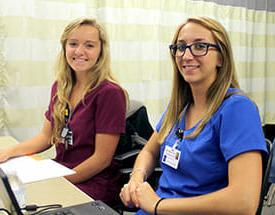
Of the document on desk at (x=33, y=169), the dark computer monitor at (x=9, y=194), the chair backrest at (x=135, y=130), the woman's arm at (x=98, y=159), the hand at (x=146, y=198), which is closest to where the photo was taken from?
the dark computer monitor at (x=9, y=194)

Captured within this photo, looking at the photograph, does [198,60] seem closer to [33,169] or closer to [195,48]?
[195,48]

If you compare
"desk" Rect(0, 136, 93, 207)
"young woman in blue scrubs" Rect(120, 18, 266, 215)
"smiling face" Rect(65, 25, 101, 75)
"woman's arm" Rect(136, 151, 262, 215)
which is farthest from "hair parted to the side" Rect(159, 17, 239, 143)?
"smiling face" Rect(65, 25, 101, 75)

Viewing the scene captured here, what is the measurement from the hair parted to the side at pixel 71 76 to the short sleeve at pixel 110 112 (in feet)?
0.26

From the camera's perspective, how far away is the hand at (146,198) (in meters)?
1.29

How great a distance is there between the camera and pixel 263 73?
3793 mm

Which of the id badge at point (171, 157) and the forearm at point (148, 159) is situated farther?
the forearm at point (148, 159)

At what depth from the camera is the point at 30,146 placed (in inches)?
77.4

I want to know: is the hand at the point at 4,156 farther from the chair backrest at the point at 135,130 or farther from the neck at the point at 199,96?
the neck at the point at 199,96

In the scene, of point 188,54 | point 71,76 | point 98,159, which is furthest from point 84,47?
point 188,54

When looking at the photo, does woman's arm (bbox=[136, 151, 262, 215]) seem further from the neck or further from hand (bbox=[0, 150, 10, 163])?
hand (bbox=[0, 150, 10, 163])

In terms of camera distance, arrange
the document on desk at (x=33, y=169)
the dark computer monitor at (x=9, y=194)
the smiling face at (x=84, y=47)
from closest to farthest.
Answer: the dark computer monitor at (x=9, y=194)
the document on desk at (x=33, y=169)
the smiling face at (x=84, y=47)

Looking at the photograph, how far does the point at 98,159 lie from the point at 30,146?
447mm

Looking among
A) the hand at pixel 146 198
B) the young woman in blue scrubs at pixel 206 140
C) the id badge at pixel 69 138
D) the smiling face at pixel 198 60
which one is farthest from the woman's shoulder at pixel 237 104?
the id badge at pixel 69 138

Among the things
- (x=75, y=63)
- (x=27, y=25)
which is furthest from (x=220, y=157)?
(x=27, y=25)
